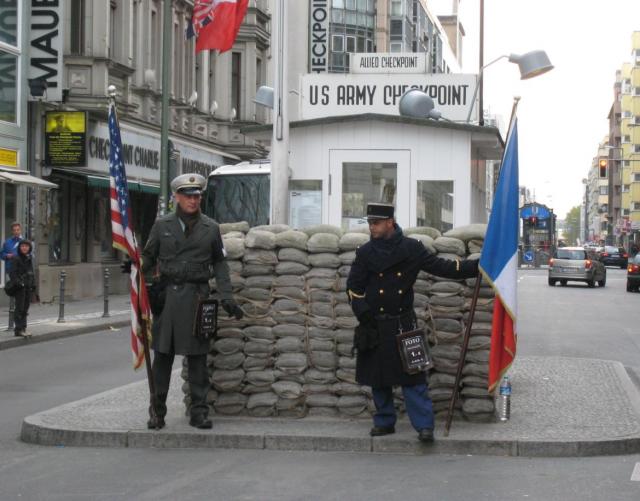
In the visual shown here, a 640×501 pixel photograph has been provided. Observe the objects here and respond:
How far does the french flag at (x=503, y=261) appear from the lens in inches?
353

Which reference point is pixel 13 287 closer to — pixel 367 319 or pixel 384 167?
pixel 384 167

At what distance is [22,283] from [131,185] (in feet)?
48.0

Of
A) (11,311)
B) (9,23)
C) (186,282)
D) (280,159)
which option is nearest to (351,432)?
(186,282)

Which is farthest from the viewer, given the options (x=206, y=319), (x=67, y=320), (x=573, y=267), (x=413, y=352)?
(x=573, y=267)

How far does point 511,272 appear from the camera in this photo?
354 inches

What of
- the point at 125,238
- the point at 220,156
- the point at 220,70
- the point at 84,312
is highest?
the point at 220,70

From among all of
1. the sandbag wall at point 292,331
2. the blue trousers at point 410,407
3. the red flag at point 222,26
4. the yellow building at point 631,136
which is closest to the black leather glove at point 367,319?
the blue trousers at point 410,407

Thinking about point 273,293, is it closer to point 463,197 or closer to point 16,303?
point 463,197

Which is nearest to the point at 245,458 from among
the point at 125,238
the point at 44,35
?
the point at 125,238

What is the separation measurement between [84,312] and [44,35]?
6.60 metres

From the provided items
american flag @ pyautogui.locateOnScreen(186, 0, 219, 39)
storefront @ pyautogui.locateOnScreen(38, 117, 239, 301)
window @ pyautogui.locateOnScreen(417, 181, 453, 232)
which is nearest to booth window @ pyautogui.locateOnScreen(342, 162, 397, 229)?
window @ pyautogui.locateOnScreen(417, 181, 453, 232)

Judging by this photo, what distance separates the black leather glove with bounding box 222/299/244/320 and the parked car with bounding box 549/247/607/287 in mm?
38391

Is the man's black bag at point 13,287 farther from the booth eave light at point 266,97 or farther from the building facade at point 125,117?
the building facade at point 125,117

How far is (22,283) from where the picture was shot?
19047 mm
